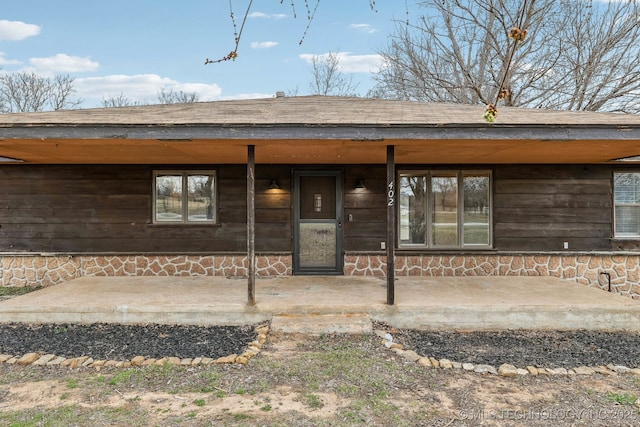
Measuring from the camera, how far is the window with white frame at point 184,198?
7246 mm

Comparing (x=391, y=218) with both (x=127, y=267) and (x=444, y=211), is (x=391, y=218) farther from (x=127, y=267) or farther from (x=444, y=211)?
(x=127, y=267)

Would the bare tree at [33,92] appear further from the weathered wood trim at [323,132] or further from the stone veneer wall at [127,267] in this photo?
the weathered wood trim at [323,132]

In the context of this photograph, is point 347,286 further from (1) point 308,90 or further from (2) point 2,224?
(1) point 308,90

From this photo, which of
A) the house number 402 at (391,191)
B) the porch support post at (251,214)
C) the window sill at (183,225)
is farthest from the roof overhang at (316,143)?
the window sill at (183,225)

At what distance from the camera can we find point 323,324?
15.5ft

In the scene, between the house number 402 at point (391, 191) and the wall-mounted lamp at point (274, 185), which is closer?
the house number 402 at point (391, 191)

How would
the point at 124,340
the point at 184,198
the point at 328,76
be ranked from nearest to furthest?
the point at 124,340, the point at 184,198, the point at 328,76

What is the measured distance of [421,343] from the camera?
4.44 m

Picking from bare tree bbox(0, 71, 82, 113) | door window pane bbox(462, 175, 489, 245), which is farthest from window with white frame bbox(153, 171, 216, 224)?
bare tree bbox(0, 71, 82, 113)

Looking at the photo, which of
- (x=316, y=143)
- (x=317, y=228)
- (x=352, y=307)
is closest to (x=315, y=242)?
(x=317, y=228)

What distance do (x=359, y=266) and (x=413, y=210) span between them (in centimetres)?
139

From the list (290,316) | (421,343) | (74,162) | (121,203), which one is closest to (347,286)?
(290,316)

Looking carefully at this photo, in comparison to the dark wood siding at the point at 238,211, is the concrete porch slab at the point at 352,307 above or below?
below

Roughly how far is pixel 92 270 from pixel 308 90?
55.2 feet
